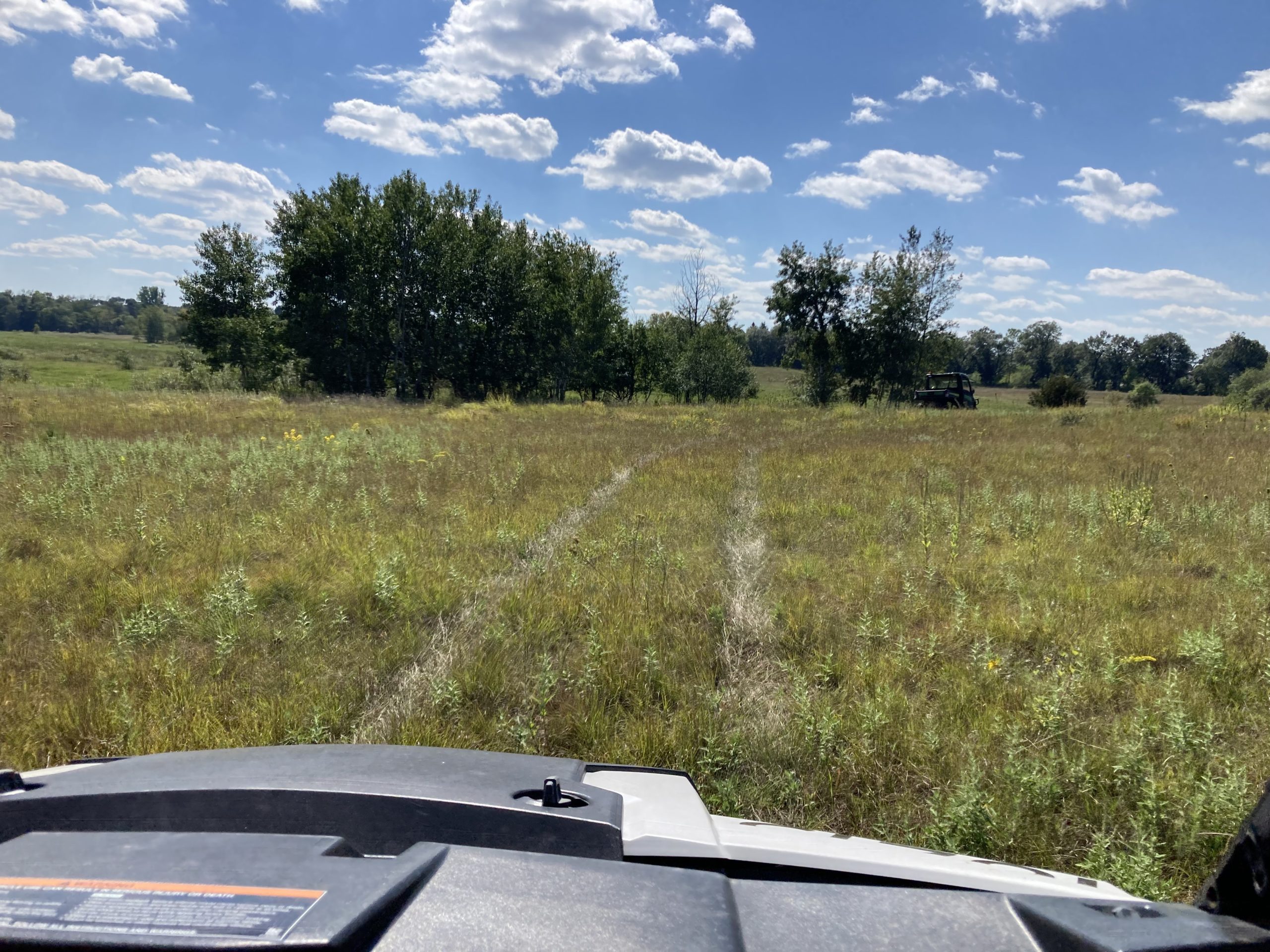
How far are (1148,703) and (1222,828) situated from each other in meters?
1.30

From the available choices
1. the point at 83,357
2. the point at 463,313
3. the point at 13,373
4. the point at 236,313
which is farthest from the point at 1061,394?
the point at 83,357

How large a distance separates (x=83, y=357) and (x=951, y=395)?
312 ft

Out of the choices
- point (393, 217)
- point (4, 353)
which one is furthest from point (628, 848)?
point (4, 353)

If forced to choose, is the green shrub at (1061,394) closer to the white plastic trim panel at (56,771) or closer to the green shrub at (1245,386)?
the green shrub at (1245,386)

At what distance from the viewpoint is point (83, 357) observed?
81625 mm

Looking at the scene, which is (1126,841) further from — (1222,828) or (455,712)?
(455,712)

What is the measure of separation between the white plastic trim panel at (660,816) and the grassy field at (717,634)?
1.35m

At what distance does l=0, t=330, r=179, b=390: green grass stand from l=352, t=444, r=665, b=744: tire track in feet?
133

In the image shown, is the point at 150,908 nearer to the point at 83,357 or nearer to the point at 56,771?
the point at 56,771

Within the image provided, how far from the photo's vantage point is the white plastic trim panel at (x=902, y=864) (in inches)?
58.9

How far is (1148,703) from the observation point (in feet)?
12.9

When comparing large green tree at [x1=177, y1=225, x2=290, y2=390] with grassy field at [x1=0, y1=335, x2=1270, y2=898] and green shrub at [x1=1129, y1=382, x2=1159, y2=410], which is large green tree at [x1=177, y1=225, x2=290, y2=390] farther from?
green shrub at [x1=1129, y1=382, x2=1159, y2=410]

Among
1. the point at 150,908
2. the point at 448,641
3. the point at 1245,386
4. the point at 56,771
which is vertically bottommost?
the point at 448,641

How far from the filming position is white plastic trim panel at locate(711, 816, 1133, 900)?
150 centimetres
